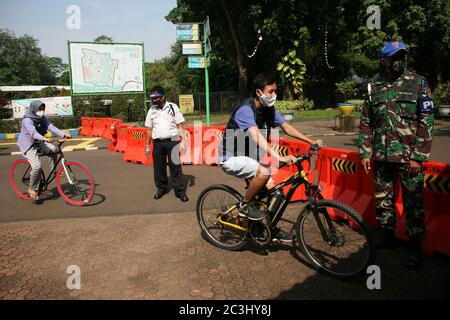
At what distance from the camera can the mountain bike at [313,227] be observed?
3.44 metres

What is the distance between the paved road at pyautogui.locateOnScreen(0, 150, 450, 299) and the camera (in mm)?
3455

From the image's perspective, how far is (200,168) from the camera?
370 inches

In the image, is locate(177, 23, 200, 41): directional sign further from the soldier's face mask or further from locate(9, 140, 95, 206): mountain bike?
the soldier's face mask

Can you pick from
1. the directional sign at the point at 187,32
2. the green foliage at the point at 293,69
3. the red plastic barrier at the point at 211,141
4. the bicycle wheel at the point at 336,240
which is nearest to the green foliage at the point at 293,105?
the green foliage at the point at 293,69

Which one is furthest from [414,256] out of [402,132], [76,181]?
[76,181]

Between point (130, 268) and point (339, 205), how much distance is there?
2.25 m

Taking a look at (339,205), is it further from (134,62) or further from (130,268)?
(134,62)

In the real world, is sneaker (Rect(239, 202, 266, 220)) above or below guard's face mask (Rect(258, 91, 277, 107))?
below

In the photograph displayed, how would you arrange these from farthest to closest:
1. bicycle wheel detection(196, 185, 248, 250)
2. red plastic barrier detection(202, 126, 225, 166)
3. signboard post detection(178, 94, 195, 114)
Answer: signboard post detection(178, 94, 195, 114), red plastic barrier detection(202, 126, 225, 166), bicycle wheel detection(196, 185, 248, 250)

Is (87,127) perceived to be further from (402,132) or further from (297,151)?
(402,132)

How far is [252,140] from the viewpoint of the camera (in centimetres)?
388

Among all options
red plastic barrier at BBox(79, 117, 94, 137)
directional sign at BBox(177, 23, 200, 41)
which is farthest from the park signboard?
directional sign at BBox(177, 23, 200, 41)

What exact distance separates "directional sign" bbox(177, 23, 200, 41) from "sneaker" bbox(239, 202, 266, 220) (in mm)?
13735
